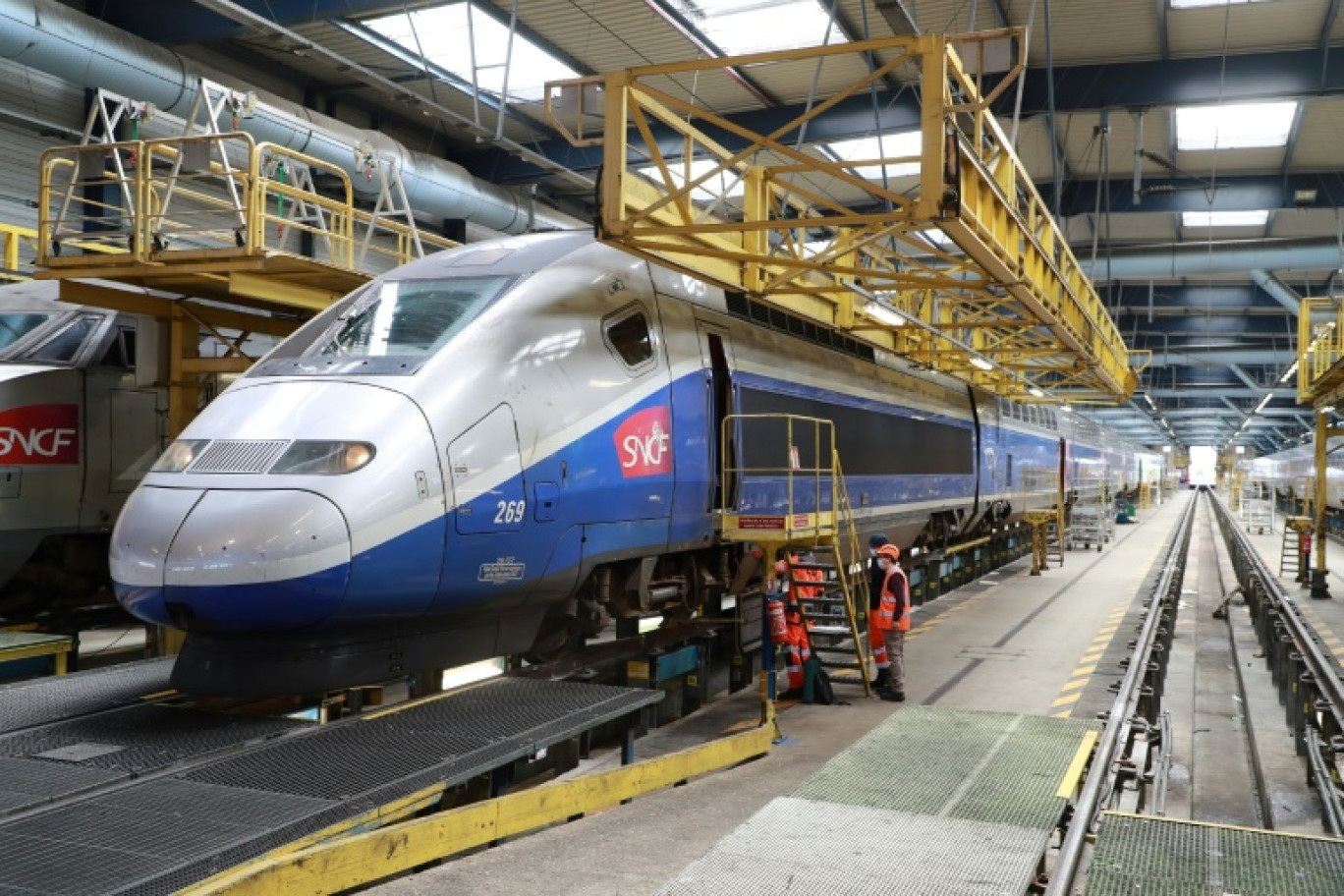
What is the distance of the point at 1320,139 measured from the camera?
17969 mm

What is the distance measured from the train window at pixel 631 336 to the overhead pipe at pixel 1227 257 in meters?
16.0

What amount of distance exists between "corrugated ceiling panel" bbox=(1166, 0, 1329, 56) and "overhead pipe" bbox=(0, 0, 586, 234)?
1037 cm

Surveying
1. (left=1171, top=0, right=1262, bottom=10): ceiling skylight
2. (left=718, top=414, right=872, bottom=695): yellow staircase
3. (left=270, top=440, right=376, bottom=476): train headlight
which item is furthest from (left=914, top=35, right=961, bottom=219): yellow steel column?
(left=1171, top=0, right=1262, bottom=10): ceiling skylight

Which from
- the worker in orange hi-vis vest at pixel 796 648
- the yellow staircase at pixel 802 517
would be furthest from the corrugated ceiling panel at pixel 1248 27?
the worker in orange hi-vis vest at pixel 796 648

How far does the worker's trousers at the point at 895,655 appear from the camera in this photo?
9.91 m

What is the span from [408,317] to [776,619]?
405 cm

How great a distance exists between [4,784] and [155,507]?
1.57m

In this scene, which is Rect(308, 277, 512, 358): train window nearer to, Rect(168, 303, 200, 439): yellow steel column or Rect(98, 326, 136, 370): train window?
Rect(168, 303, 200, 439): yellow steel column

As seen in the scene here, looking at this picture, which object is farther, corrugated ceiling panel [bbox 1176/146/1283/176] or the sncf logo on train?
corrugated ceiling panel [bbox 1176/146/1283/176]

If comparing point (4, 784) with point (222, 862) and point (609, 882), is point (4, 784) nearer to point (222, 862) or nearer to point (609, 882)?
point (222, 862)

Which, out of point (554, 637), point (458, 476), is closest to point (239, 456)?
point (458, 476)

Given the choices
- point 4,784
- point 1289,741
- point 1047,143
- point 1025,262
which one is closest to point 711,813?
point 4,784

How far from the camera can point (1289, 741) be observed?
9.89m

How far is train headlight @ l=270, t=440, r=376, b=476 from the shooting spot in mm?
5750
